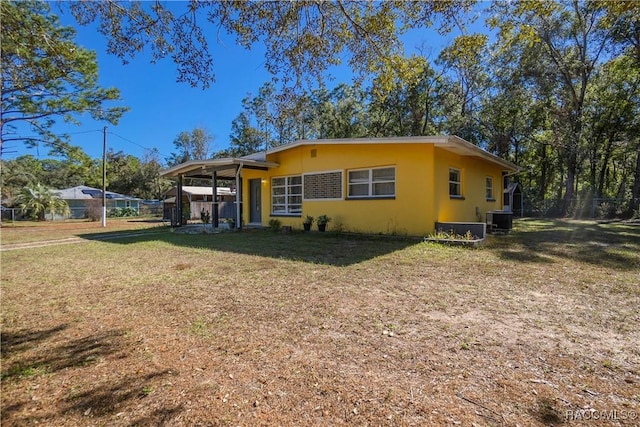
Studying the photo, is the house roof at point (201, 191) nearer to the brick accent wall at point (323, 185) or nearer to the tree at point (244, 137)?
the tree at point (244, 137)

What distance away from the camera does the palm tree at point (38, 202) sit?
22.8m

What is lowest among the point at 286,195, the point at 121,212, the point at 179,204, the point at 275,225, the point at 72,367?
the point at 72,367

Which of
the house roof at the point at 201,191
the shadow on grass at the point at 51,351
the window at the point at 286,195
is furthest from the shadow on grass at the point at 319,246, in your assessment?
the house roof at the point at 201,191

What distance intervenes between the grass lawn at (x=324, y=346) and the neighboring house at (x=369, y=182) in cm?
400

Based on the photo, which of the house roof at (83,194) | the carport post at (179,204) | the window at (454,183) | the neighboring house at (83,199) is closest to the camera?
the window at (454,183)

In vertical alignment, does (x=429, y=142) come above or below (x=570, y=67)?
below

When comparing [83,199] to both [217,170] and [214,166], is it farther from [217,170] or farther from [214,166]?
[214,166]

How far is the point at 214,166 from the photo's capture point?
12836 mm

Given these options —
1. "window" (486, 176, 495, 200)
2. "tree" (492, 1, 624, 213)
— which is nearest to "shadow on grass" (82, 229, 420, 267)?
"window" (486, 176, 495, 200)

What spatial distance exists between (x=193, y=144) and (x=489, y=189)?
1512 inches

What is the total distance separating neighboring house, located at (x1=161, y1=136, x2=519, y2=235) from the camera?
934cm

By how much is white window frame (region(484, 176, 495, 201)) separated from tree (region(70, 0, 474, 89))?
10623 mm

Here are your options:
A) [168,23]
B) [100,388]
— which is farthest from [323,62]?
[100,388]

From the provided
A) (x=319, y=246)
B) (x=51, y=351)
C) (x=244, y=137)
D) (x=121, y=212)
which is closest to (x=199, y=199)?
(x=121, y=212)
